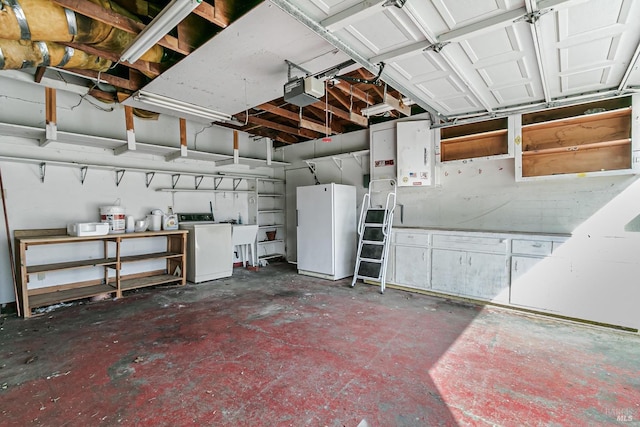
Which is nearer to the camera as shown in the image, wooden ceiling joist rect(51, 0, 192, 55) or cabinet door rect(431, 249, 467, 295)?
wooden ceiling joist rect(51, 0, 192, 55)

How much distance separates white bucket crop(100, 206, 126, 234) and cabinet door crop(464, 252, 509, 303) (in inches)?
197

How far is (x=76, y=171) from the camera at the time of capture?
4.32 metres

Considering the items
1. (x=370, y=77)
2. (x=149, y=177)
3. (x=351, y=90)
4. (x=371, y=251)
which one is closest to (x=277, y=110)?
(x=351, y=90)

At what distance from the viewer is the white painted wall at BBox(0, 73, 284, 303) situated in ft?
12.5

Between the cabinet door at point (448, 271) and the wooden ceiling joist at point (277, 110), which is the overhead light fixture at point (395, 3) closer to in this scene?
the wooden ceiling joist at point (277, 110)

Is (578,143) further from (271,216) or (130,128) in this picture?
(130,128)

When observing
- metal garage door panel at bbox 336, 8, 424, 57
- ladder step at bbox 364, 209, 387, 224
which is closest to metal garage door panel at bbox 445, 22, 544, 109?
metal garage door panel at bbox 336, 8, 424, 57

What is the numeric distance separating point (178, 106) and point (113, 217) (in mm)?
1932

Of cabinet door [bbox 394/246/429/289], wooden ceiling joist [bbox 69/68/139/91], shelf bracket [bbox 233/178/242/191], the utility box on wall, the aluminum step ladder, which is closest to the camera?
wooden ceiling joist [bbox 69/68/139/91]

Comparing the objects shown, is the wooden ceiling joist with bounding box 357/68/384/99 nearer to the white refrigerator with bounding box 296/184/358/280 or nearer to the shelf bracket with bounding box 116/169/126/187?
the white refrigerator with bounding box 296/184/358/280

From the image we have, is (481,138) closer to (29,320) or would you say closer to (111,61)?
(111,61)

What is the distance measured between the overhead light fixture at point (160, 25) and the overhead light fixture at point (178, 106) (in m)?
1.00

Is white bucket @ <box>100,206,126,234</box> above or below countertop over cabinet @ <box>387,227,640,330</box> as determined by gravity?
above

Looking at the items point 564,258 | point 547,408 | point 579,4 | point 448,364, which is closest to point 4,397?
point 448,364
